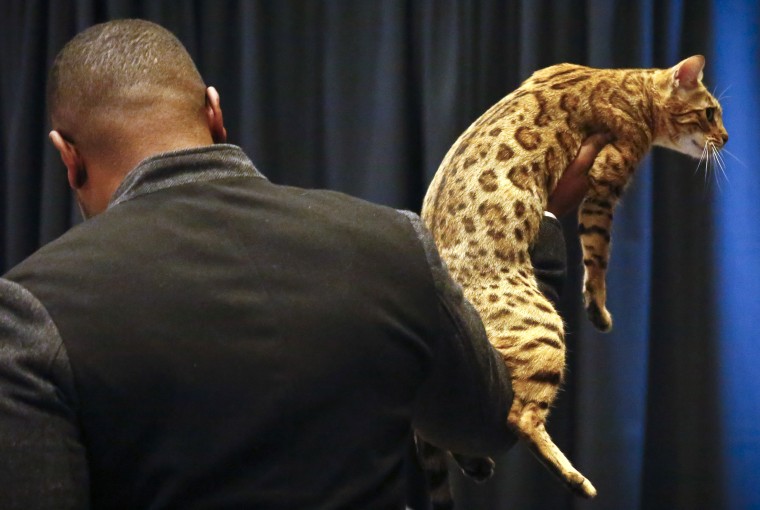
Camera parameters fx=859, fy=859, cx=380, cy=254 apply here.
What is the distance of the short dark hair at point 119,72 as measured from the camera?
106cm

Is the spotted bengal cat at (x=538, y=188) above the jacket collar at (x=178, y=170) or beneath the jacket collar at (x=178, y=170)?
beneath

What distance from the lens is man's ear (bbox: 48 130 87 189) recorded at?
107 centimetres

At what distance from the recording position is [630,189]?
2332 millimetres

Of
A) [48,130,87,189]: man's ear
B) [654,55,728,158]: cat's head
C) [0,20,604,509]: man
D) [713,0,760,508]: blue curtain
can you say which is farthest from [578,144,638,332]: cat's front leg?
[713,0,760,508]: blue curtain

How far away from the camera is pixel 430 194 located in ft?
4.86

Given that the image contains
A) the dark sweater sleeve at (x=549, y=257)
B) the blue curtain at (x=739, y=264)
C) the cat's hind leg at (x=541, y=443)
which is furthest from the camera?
the blue curtain at (x=739, y=264)

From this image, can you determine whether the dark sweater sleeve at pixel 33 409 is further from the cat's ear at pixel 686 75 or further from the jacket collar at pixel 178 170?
the cat's ear at pixel 686 75

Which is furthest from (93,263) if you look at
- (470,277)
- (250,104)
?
(250,104)

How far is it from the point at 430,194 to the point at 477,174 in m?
0.11

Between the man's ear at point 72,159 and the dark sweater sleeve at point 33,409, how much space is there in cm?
25

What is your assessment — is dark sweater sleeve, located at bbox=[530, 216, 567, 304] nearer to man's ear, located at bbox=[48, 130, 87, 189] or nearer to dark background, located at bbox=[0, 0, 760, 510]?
man's ear, located at bbox=[48, 130, 87, 189]

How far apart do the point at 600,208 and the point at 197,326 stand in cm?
80

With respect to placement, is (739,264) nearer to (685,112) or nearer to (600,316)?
(685,112)

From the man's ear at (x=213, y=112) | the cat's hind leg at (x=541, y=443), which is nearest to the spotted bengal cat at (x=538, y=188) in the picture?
the cat's hind leg at (x=541, y=443)
